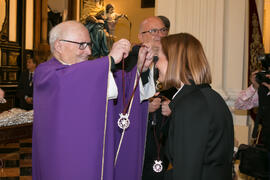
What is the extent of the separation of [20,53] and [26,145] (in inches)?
159

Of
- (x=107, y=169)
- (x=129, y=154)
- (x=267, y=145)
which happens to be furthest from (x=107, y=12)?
(x=267, y=145)

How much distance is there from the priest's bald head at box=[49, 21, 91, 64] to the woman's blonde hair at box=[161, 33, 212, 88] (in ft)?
2.02

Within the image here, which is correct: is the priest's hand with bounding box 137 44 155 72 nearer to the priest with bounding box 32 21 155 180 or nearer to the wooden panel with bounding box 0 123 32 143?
the priest with bounding box 32 21 155 180

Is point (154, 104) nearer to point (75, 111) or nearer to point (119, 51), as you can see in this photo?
point (119, 51)

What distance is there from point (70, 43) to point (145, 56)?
53 cm

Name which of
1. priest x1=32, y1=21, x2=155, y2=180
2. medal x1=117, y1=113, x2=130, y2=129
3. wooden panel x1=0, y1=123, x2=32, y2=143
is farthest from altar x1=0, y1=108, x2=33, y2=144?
medal x1=117, y1=113, x2=130, y2=129

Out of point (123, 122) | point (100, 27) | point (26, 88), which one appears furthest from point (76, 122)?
point (26, 88)

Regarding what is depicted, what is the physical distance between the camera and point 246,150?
10.6 feet

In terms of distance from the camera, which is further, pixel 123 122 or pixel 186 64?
pixel 123 122

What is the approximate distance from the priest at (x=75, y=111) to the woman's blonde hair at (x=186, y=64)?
1.05ft

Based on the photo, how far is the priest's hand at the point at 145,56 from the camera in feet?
7.88

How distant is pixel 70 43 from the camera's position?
2250mm

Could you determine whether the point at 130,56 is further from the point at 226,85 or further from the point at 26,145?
the point at 26,145

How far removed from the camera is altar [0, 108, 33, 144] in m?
4.64
